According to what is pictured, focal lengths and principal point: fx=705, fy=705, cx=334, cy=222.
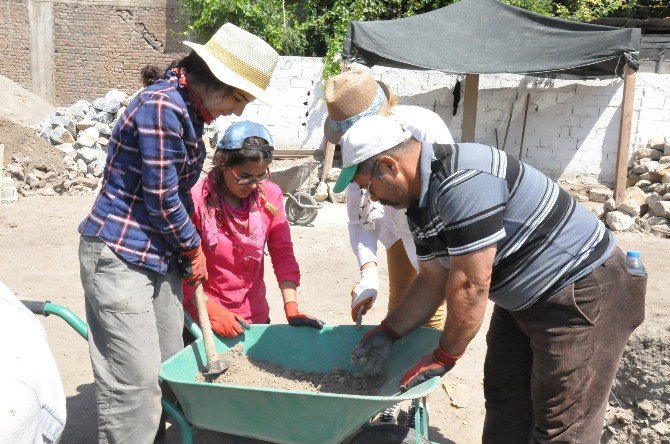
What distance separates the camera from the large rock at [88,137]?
411 inches

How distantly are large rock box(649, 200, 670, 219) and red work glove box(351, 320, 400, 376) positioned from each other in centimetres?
635

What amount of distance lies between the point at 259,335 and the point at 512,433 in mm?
1116

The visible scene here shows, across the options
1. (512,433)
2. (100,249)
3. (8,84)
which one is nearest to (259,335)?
(100,249)

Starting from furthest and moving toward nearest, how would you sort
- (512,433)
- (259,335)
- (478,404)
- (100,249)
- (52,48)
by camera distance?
(52,48) → (478,404) → (259,335) → (512,433) → (100,249)

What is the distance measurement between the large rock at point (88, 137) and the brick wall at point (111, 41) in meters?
4.55

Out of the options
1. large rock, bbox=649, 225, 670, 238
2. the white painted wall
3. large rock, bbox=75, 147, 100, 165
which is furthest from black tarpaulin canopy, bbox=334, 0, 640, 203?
large rock, bbox=75, 147, 100, 165

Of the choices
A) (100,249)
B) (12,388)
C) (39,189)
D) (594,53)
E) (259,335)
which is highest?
(594,53)

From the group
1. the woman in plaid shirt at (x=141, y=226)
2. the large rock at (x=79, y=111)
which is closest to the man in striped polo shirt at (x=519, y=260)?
the woman in plaid shirt at (x=141, y=226)

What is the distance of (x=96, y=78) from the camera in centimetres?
1508

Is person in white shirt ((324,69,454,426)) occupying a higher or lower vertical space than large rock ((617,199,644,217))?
higher

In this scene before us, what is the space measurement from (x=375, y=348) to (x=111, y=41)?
13.8 m

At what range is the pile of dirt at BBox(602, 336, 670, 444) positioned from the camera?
126 inches

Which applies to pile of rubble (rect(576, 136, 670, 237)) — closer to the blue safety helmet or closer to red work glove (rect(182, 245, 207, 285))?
the blue safety helmet

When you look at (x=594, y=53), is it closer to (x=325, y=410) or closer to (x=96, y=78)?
(x=325, y=410)
